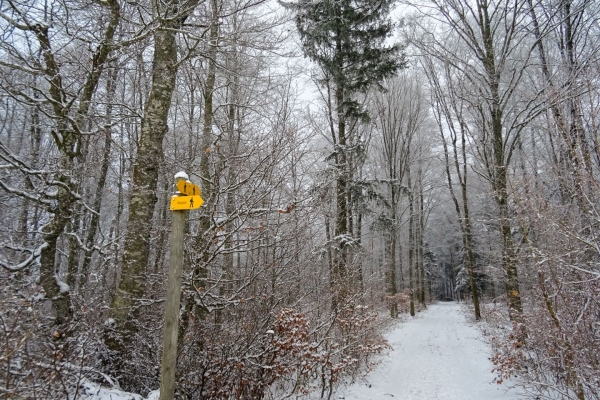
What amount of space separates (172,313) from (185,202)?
0.86 m

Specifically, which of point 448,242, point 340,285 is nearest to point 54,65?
point 340,285

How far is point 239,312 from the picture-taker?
4469mm

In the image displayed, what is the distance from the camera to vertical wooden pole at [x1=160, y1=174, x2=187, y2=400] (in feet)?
7.95

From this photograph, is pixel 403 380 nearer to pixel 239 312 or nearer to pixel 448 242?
pixel 239 312

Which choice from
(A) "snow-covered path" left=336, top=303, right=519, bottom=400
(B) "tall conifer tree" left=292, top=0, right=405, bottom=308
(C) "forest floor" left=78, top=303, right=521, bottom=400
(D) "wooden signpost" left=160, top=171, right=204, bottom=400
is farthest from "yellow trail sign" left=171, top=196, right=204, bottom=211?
(B) "tall conifer tree" left=292, top=0, right=405, bottom=308

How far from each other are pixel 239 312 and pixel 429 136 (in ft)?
54.8

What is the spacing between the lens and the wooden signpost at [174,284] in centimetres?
243

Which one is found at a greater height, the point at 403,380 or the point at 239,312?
the point at 239,312

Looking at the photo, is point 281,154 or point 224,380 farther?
point 281,154

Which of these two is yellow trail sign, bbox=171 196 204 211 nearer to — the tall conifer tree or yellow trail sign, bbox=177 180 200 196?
yellow trail sign, bbox=177 180 200 196

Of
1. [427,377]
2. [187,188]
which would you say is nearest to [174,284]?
[187,188]

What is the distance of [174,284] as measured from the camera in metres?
2.52

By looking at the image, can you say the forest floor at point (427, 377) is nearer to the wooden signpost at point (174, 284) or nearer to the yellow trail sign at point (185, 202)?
the wooden signpost at point (174, 284)

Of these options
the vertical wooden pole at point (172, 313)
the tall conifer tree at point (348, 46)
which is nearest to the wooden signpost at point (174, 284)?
the vertical wooden pole at point (172, 313)
